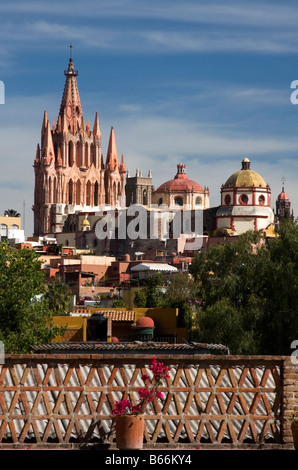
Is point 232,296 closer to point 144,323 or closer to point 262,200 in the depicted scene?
point 144,323

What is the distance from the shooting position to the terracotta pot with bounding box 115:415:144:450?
1230cm

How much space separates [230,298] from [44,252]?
58617mm

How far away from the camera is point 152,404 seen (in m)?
13.2

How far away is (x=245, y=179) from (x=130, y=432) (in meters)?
89.1

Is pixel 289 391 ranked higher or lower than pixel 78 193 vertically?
lower

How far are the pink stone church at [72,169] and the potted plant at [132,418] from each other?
10612cm

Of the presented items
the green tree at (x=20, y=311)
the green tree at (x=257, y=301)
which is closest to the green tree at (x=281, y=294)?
the green tree at (x=257, y=301)

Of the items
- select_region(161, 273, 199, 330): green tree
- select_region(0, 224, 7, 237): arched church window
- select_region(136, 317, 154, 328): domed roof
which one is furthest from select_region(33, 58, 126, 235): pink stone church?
select_region(136, 317, 154, 328): domed roof

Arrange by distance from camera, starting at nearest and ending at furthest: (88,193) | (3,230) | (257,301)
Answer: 1. (257,301)
2. (3,230)
3. (88,193)

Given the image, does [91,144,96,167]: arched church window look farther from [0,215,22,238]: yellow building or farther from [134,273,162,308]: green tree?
[134,273,162,308]: green tree

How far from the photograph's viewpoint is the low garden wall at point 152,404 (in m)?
12.9

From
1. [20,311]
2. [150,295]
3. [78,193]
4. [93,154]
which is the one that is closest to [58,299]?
[150,295]

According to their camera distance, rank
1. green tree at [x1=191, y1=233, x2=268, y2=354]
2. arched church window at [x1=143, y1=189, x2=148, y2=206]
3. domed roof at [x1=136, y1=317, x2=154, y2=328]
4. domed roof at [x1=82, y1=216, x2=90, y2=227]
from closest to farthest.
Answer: green tree at [x1=191, y1=233, x2=268, y2=354]
domed roof at [x1=136, y1=317, x2=154, y2=328]
domed roof at [x1=82, y1=216, x2=90, y2=227]
arched church window at [x1=143, y1=189, x2=148, y2=206]
